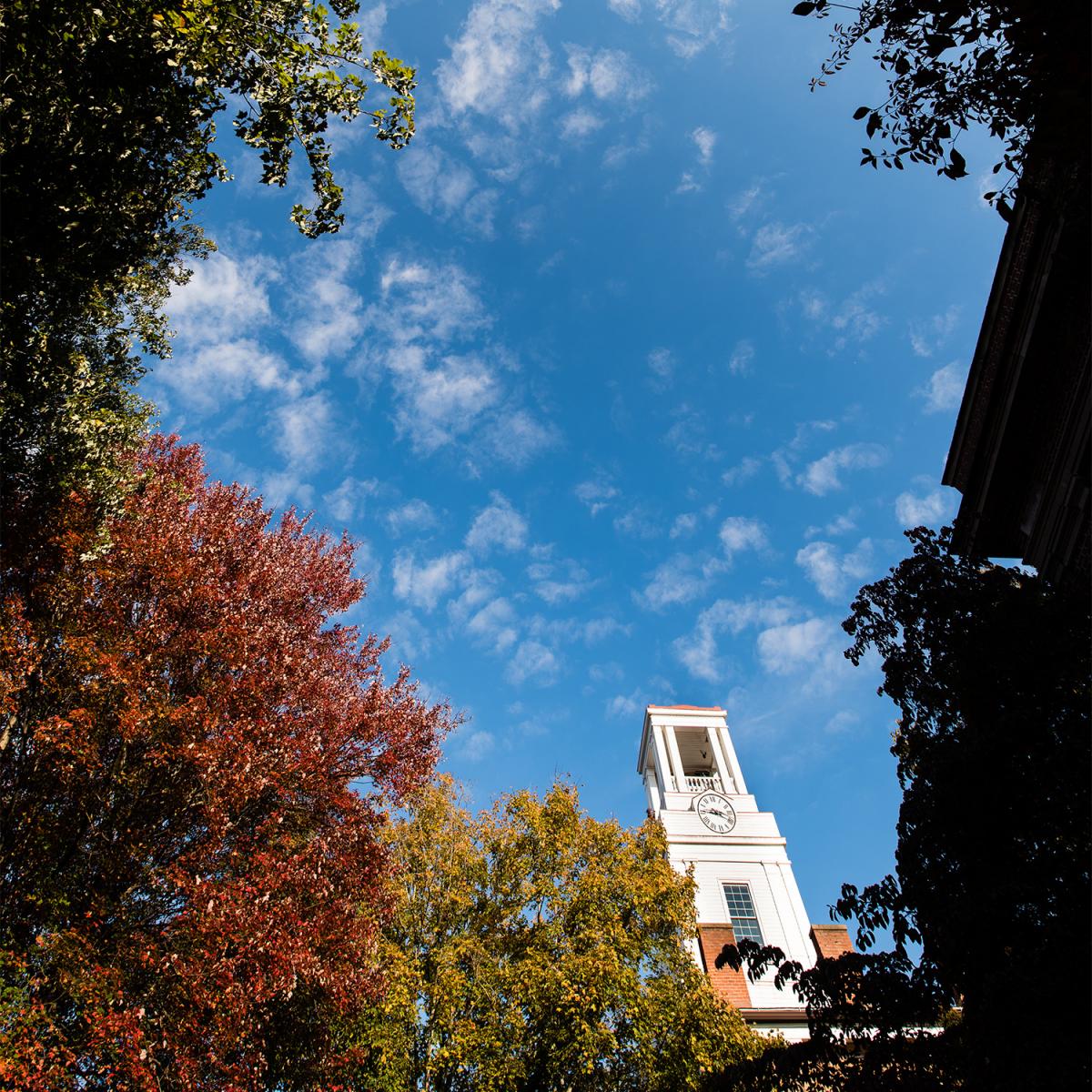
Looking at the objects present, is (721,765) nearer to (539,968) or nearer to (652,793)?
(652,793)

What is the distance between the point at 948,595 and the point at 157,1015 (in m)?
13.3

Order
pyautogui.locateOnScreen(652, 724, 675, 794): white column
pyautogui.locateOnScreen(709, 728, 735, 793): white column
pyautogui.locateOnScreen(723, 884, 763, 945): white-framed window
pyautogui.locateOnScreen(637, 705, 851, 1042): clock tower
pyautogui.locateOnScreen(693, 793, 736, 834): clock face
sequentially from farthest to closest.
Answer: pyautogui.locateOnScreen(709, 728, 735, 793): white column
pyautogui.locateOnScreen(652, 724, 675, 794): white column
pyautogui.locateOnScreen(693, 793, 736, 834): clock face
pyautogui.locateOnScreen(723, 884, 763, 945): white-framed window
pyautogui.locateOnScreen(637, 705, 851, 1042): clock tower

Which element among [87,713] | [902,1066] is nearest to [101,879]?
[87,713]

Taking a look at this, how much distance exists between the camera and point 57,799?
11.5 meters

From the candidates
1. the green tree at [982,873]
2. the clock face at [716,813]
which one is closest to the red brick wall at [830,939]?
the clock face at [716,813]

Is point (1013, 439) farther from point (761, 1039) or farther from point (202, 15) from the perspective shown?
point (761, 1039)

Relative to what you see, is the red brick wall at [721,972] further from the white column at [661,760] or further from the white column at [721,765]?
the white column at [721,765]

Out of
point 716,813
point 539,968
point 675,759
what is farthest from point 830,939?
point 539,968

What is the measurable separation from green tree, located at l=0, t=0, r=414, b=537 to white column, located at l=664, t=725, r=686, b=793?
27.7m

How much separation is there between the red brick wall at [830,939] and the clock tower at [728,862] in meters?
0.03

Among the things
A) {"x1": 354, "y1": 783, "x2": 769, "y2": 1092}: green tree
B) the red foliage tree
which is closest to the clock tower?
{"x1": 354, "y1": 783, "x2": 769, "y2": 1092}: green tree

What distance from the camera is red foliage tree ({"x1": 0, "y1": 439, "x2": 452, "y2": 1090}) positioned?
31.5 feet

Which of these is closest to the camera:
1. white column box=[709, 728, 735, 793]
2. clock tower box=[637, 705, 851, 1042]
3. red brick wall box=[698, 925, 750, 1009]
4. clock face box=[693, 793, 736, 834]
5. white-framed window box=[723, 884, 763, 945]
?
red brick wall box=[698, 925, 750, 1009]

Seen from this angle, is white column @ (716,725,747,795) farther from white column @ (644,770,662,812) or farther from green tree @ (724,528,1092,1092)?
green tree @ (724,528,1092,1092)
